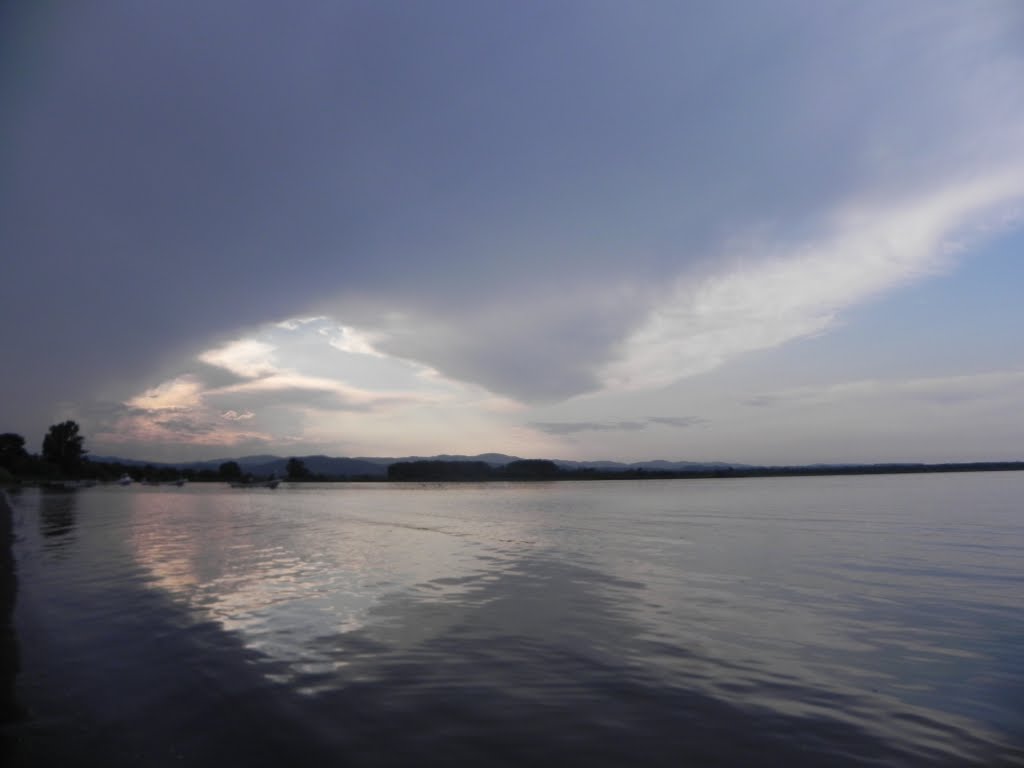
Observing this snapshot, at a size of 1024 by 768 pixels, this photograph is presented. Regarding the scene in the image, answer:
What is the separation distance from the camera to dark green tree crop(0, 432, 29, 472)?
509 feet

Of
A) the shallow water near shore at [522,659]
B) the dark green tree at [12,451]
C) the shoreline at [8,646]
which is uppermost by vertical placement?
the dark green tree at [12,451]

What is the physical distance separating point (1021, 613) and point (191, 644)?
20.6 metres

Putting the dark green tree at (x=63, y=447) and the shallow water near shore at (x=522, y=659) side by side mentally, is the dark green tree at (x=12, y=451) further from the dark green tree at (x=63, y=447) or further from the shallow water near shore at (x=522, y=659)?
the shallow water near shore at (x=522, y=659)

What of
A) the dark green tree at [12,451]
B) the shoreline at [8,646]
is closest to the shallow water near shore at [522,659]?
the shoreline at [8,646]

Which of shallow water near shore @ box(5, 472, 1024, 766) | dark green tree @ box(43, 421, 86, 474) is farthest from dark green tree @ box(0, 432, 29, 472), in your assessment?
shallow water near shore @ box(5, 472, 1024, 766)

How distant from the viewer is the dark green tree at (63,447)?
171m

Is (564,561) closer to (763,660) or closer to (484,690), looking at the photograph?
(763,660)

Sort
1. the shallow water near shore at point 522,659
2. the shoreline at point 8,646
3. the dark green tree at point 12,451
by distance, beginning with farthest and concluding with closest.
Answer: the dark green tree at point 12,451 < the shoreline at point 8,646 < the shallow water near shore at point 522,659

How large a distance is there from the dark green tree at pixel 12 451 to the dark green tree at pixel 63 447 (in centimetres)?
637

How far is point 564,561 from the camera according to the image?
992 inches

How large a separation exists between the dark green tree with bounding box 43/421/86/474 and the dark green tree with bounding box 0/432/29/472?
6372 mm

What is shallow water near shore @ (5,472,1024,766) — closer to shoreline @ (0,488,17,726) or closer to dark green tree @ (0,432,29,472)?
shoreline @ (0,488,17,726)

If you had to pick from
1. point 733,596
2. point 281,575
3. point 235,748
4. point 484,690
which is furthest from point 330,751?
point 281,575

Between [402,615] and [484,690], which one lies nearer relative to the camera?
[484,690]
